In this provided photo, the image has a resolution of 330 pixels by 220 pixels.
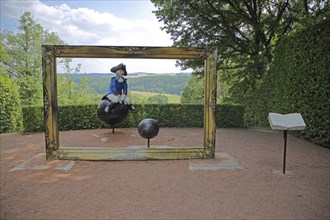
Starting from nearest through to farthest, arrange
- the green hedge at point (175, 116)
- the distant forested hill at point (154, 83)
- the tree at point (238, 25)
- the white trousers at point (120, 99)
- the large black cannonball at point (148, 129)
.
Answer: the large black cannonball at point (148, 129), the white trousers at point (120, 99), the green hedge at point (175, 116), the tree at point (238, 25), the distant forested hill at point (154, 83)

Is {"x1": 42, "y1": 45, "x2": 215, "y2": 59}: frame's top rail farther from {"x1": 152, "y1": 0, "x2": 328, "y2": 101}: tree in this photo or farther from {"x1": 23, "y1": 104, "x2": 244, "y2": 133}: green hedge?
{"x1": 152, "y1": 0, "x2": 328, "y2": 101}: tree

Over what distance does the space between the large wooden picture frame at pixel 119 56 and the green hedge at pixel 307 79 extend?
3.73 metres

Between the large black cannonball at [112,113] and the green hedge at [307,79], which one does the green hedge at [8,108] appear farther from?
the green hedge at [307,79]

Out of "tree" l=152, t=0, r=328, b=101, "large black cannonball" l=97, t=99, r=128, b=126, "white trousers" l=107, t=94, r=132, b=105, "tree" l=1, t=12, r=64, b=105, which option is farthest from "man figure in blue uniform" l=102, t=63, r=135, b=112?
"tree" l=1, t=12, r=64, b=105

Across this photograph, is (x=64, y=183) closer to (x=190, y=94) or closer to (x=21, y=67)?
(x=21, y=67)

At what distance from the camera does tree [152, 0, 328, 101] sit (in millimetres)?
11602

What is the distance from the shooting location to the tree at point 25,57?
16.3 metres

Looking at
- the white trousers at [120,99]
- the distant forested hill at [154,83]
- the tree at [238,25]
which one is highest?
the tree at [238,25]

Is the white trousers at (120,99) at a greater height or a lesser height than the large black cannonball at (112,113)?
greater

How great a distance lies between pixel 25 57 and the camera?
1648 cm

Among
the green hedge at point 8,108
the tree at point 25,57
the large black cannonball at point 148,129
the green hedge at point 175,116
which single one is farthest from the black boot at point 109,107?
the tree at point 25,57

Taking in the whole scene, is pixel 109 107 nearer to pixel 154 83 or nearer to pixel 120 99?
pixel 120 99

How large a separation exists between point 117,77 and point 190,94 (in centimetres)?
1474

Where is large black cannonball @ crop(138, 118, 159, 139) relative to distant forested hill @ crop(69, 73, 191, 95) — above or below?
below
